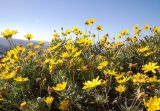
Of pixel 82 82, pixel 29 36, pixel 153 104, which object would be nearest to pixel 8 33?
pixel 29 36

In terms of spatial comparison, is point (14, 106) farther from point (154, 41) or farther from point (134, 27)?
point (134, 27)

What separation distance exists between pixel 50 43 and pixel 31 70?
7.45 feet

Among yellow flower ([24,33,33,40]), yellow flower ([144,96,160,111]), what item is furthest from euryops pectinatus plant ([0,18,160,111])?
yellow flower ([24,33,33,40])

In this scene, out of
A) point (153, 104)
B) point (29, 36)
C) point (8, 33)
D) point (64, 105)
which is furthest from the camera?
point (29, 36)

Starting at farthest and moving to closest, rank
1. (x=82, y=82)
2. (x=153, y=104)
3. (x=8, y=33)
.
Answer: (x=8, y=33) → (x=82, y=82) → (x=153, y=104)

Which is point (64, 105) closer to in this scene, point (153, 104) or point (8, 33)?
point (153, 104)

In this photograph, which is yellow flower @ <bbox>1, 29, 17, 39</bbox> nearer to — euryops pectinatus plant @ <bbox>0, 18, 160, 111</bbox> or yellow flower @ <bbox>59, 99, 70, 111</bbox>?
euryops pectinatus plant @ <bbox>0, 18, 160, 111</bbox>

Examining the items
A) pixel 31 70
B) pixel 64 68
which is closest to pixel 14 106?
pixel 31 70

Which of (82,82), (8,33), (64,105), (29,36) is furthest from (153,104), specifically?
(29,36)

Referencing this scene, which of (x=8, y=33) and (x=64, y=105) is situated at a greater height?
(x=8, y=33)

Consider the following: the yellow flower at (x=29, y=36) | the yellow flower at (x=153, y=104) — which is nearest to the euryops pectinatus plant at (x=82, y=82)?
the yellow flower at (x=153, y=104)

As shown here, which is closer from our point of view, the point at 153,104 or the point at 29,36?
the point at 153,104

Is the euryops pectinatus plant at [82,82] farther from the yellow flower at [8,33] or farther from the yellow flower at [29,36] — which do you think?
Result: the yellow flower at [29,36]

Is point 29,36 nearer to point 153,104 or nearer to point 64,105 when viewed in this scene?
point 64,105
